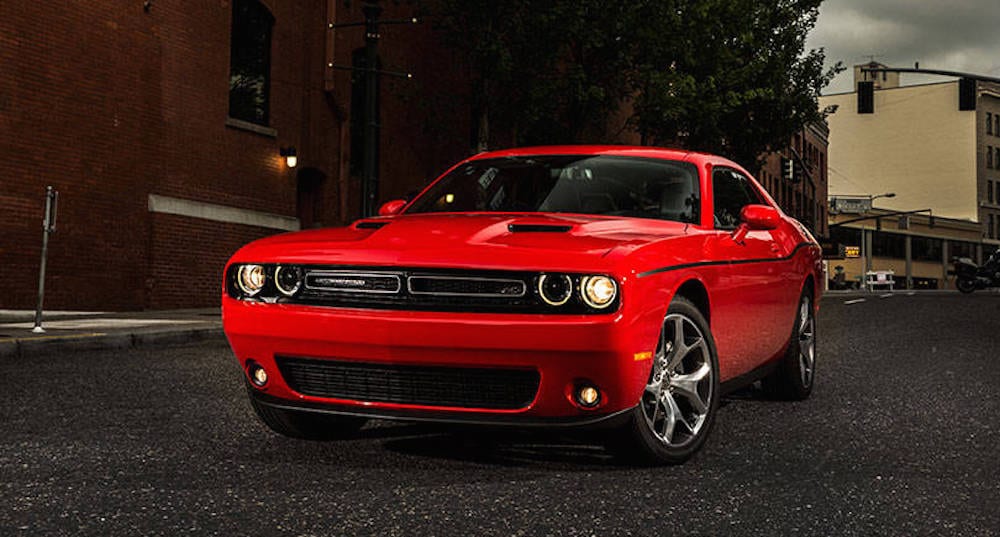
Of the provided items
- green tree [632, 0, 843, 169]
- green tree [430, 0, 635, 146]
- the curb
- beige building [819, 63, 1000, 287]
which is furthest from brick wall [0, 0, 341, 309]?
beige building [819, 63, 1000, 287]

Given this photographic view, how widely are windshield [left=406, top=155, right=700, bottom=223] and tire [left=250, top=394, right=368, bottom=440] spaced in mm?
1274

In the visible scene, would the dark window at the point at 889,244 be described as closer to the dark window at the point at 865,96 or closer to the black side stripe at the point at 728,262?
the dark window at the point at 865,96

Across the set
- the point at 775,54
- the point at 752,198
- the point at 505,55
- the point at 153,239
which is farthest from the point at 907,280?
the point at 752,198

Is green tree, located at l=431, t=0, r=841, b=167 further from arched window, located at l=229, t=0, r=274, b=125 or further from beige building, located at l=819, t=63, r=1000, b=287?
beige building, located at l=819, t=63, r=1000, b=287

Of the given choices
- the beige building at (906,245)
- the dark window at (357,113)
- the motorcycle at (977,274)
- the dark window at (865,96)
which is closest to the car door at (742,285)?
the dark window at (357,113)

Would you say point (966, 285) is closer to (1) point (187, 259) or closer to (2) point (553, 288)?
(1) point (187, 259)

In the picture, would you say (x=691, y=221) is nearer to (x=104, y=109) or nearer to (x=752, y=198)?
(x=752, y=198)

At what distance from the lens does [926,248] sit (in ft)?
271

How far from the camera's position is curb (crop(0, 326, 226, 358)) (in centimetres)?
985

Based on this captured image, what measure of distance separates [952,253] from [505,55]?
71.5 meters

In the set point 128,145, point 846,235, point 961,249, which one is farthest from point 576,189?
point 961,249

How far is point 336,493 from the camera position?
153 inches

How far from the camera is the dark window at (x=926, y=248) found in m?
81.6

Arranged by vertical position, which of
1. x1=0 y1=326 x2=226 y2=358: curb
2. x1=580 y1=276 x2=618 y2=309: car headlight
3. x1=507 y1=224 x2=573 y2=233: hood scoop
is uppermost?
x1=507 y1=224 x2=573 y2=233: hood scoop
